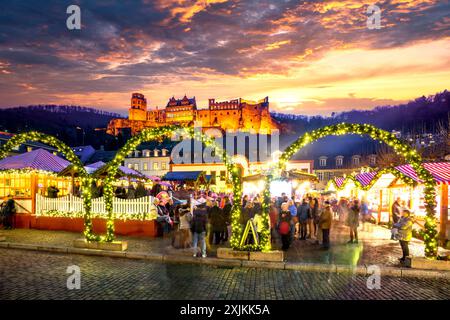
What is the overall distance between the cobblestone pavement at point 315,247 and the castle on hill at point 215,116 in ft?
357

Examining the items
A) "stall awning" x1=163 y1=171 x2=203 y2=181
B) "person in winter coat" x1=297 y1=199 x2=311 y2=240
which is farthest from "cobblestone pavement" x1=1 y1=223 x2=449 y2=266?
"stall awning" x1=163 y1=171 x2=203 y2=181

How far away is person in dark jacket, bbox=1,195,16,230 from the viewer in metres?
17.5

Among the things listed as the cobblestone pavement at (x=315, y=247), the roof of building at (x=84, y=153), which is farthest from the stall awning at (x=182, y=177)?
the roof of building at (x=84, y=153)

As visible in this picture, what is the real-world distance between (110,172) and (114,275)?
4.55m

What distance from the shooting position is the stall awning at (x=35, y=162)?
64.6 ft

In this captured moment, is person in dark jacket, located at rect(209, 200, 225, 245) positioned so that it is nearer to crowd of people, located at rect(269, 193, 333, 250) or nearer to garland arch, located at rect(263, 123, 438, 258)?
crowd of people, located at rect(269, 193, 333, 250)

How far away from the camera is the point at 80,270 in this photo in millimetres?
9883

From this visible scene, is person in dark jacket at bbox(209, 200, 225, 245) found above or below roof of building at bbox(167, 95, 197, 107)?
below

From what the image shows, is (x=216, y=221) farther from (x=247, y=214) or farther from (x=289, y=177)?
(x=289, y=177)

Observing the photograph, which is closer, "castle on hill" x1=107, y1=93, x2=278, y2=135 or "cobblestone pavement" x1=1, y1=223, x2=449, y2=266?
"cobblestone pavement" x1=1, y1=223, x2=449, y2=266

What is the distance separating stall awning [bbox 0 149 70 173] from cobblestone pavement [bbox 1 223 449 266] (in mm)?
4040

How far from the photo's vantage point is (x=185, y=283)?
8.70 m

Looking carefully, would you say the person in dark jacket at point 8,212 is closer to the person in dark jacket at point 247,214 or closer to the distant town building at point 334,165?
the person in dark jacket at point 247,214
